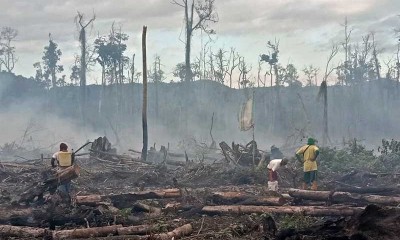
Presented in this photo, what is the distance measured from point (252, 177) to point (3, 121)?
36363 millimetres

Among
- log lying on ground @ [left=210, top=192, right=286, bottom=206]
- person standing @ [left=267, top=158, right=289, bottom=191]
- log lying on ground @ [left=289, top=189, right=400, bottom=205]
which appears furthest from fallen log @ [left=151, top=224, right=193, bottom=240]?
person standing @ [left=267, top=158, right=289, bottom=191]

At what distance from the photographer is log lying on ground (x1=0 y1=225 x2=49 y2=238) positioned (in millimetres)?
10320

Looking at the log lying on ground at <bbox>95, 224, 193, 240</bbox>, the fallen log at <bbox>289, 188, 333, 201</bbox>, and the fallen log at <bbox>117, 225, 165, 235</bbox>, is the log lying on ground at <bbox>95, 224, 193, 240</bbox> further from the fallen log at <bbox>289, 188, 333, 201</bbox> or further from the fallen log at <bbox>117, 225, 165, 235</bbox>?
the fallen log at <bbox>289, 188, 333, 201</bbox>

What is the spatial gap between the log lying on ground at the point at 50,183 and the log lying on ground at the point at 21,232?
3341mm

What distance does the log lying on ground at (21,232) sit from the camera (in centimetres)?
1032

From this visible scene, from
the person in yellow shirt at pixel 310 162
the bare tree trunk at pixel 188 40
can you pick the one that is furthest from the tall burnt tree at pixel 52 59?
the person in yellow shirt at pixel 310 162

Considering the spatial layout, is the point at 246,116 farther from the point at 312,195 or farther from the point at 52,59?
the point at 52,59

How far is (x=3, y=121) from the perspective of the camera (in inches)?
1956

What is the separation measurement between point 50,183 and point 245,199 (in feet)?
16.5

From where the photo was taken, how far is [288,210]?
12.0m

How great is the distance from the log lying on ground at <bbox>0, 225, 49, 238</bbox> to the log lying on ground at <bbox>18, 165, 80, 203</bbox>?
334 cm

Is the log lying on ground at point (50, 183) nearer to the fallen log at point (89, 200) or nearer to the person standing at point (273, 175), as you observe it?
the fallen log at point (89, 200)

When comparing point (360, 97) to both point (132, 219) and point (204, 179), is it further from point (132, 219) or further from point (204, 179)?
point (132, 219)

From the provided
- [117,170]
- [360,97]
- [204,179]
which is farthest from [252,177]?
[360,97]
